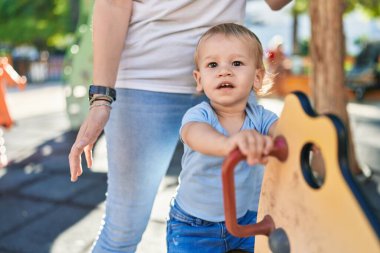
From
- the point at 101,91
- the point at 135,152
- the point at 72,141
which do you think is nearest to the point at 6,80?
the point at 135,152

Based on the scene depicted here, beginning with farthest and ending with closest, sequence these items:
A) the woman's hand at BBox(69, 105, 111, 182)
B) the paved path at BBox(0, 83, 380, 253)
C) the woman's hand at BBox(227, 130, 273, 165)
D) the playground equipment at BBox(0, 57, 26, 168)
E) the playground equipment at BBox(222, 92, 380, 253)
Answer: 1. the paved path at BBox(0, 83, 380, 253)
2. the playground equipment at BBox(0, 57, 26, 168)
3. the woman's hand at BBox(69, 105, 111, 182)
4. the woman's hand at BBox(227, 130, 273, 165)
5. the playground equipment at BBox(222, 92, 380, 253)

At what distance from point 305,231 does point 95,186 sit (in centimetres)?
297

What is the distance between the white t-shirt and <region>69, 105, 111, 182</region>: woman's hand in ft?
0.75

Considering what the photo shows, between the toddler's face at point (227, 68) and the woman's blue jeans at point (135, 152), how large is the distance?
0.99 feet

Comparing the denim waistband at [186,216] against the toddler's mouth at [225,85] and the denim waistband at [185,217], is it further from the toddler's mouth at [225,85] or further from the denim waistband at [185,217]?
the toddler's mouth at [225,85]

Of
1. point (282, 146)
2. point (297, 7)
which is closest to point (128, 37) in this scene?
point (282, 146)

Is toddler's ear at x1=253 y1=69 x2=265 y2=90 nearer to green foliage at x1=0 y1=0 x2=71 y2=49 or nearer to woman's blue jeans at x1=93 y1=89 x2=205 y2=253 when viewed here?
woman's blue jeans at x1=93 y1=89 x2=205 y2=253

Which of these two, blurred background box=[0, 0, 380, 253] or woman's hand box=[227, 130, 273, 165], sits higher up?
woman's hand box=[227, 130, 273, 165]

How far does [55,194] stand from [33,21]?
17.6 metres

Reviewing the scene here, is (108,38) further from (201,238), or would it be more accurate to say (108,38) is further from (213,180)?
(201,238)

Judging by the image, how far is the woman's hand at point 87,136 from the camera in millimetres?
1070

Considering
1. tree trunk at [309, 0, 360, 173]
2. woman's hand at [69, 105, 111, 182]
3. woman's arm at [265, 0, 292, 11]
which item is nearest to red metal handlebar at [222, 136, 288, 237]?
woman's hand at [69, 105, 111, 182]

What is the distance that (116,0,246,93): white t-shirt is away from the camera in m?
1.35

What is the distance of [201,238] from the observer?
1.21 meters
